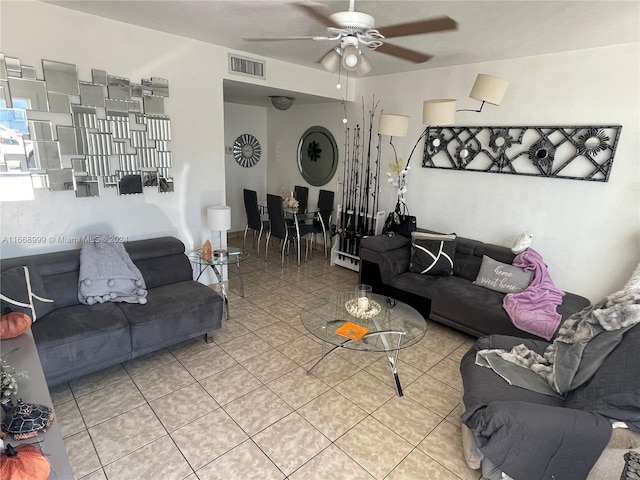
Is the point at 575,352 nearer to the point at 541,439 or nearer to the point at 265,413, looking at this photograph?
the point at 541,439

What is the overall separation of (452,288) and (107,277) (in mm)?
2837

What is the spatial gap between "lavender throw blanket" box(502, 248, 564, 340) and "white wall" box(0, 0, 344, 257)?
9.74ft

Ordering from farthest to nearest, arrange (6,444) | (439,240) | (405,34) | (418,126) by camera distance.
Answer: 1. (418,126)
2. (439,240)
3. (405,34)
4. (6,444)

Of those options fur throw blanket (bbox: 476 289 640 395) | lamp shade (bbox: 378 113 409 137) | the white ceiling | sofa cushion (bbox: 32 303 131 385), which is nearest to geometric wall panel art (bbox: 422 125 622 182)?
lamp shade (bbox: 378 113 409 137)

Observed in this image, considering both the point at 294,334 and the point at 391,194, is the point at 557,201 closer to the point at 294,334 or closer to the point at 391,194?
the point at 391,194

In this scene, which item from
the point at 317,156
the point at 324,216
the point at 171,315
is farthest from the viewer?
the point at 317,156

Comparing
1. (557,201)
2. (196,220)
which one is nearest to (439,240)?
(557,201)

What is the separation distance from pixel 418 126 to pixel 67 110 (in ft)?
11.3

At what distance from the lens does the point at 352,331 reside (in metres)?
2.41

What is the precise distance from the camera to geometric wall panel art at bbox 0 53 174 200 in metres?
2.54

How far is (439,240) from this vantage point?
11.8 ft

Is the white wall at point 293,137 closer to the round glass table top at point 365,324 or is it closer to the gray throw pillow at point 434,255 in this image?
the gray throw pillow at point 434,255

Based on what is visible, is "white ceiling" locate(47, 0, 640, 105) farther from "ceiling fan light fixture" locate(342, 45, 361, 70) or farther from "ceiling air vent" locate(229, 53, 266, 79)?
"ceiling fan light fixture" locate(342, 45, 361, 70)

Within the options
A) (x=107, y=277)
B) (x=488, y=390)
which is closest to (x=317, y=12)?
(x=107, y=277)
